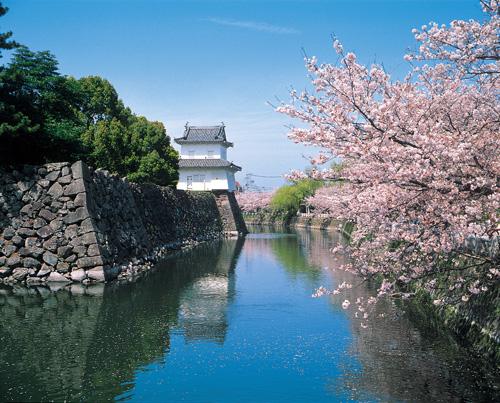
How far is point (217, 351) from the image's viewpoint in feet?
25.9

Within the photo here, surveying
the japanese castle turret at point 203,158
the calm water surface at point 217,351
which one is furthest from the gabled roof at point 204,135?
the calm water surface at point 217,351

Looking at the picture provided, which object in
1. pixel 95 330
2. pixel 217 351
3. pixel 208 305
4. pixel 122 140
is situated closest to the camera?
pixel 217 351

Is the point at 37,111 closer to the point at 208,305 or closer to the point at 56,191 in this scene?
the point at 56,191

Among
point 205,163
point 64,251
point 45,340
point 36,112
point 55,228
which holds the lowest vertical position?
point 45,340

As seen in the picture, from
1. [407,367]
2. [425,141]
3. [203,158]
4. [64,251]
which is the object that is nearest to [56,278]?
[64,251]

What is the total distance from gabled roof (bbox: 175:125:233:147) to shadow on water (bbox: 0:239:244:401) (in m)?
28.1

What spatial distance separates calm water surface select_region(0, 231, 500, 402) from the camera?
20.4 feet

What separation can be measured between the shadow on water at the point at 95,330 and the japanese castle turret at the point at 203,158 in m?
27.6

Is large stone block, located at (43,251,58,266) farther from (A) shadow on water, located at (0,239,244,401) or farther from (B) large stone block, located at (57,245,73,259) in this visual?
(A) shadow on water, located at (0,239,244,401)

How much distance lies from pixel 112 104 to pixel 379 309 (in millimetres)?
26082

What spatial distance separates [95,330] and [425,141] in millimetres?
6749

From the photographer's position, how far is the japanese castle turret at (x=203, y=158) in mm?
42562

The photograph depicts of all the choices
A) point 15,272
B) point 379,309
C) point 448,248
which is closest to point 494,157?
point 448,248

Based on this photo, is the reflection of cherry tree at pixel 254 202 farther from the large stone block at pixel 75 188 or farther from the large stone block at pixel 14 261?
the large stone block at pixel 14 261
